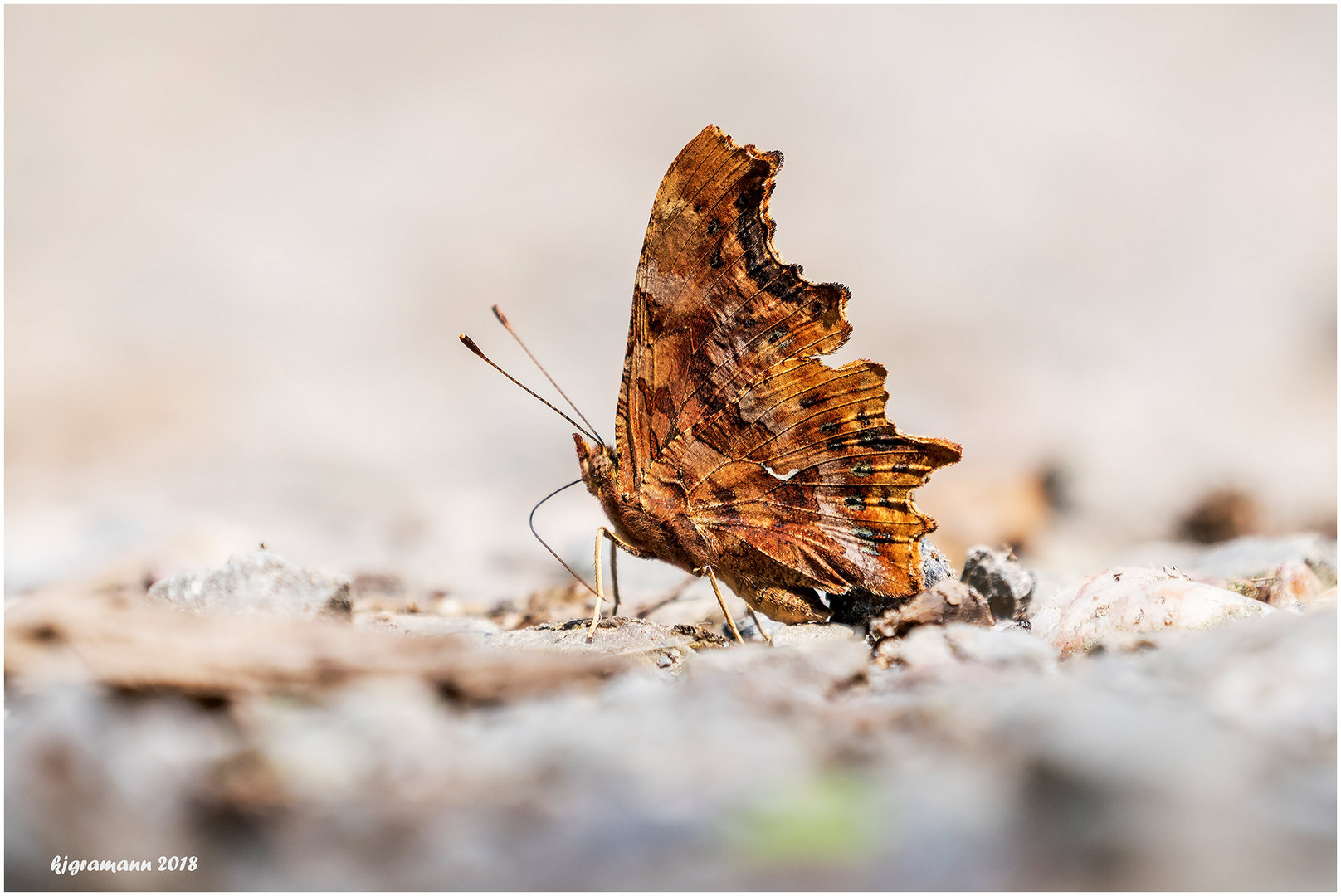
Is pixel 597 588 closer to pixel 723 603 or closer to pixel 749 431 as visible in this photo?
pixel 723 603

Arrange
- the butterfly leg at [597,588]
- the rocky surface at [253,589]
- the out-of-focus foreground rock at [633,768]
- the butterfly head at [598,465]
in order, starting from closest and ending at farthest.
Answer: the out-of-focus foreground rock at [633,768] < the rocky surface at [253,589] < the butterfly leg at [597,588] < the butterfly head at [598,465]

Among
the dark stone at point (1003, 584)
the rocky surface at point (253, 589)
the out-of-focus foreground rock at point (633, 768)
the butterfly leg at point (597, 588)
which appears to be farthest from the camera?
the dark stone at point (1003, 584)

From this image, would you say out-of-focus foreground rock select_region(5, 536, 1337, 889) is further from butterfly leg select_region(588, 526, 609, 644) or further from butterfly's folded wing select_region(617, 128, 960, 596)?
butterfly's folded wing select_region(617, 128, 960, 596)

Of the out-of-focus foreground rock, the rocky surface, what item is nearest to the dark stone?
the out-of-focus foreground rock

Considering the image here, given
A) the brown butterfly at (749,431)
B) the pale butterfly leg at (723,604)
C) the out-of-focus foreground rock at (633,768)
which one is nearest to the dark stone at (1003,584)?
the brown butterfly at (749,431)

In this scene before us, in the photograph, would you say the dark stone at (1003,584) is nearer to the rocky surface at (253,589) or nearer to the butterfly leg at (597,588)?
the butterfly leg at (597,588)

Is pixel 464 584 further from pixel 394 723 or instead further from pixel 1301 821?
pixel 1301 821
